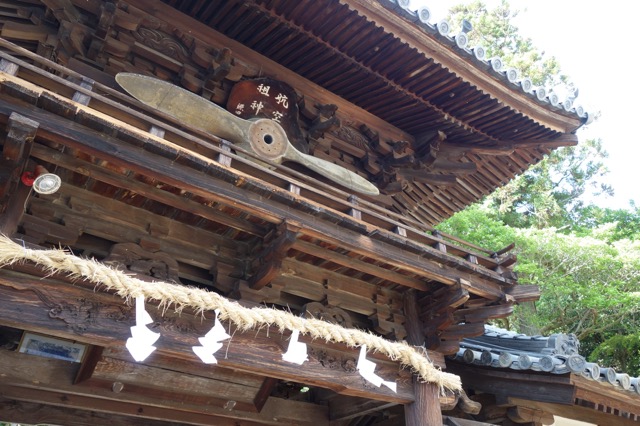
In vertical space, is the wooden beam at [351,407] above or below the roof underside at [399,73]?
below

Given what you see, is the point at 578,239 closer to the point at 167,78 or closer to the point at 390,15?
the point at 390,15

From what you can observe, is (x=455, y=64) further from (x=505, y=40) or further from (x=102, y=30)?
(x=505, y=40)

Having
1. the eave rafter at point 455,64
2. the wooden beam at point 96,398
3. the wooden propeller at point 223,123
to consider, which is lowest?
A: the wooden beam at point 96,398

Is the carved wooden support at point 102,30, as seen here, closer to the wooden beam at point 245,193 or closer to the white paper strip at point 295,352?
the wooden beam at point 245,193

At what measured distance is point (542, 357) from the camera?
5711mm

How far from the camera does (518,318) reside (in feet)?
53.5

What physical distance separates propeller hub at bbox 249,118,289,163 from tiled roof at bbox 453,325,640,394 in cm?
343

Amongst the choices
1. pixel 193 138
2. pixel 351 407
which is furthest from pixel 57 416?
pixel 193 138

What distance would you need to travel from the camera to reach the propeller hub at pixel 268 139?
221 inches

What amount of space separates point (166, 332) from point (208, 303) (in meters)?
0.38

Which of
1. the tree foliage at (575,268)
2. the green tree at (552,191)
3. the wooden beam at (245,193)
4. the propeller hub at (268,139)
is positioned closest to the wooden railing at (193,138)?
the wooden beam at (245,193)

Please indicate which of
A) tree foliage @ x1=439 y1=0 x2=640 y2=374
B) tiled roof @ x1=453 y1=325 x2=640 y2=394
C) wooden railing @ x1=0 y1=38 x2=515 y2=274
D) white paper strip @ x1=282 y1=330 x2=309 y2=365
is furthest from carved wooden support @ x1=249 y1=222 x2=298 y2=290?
tree foliage @ x1=439 y1=0 x2=640 y2=374

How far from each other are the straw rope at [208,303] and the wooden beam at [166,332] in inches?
5.1

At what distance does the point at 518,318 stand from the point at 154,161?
15080 millimetres
